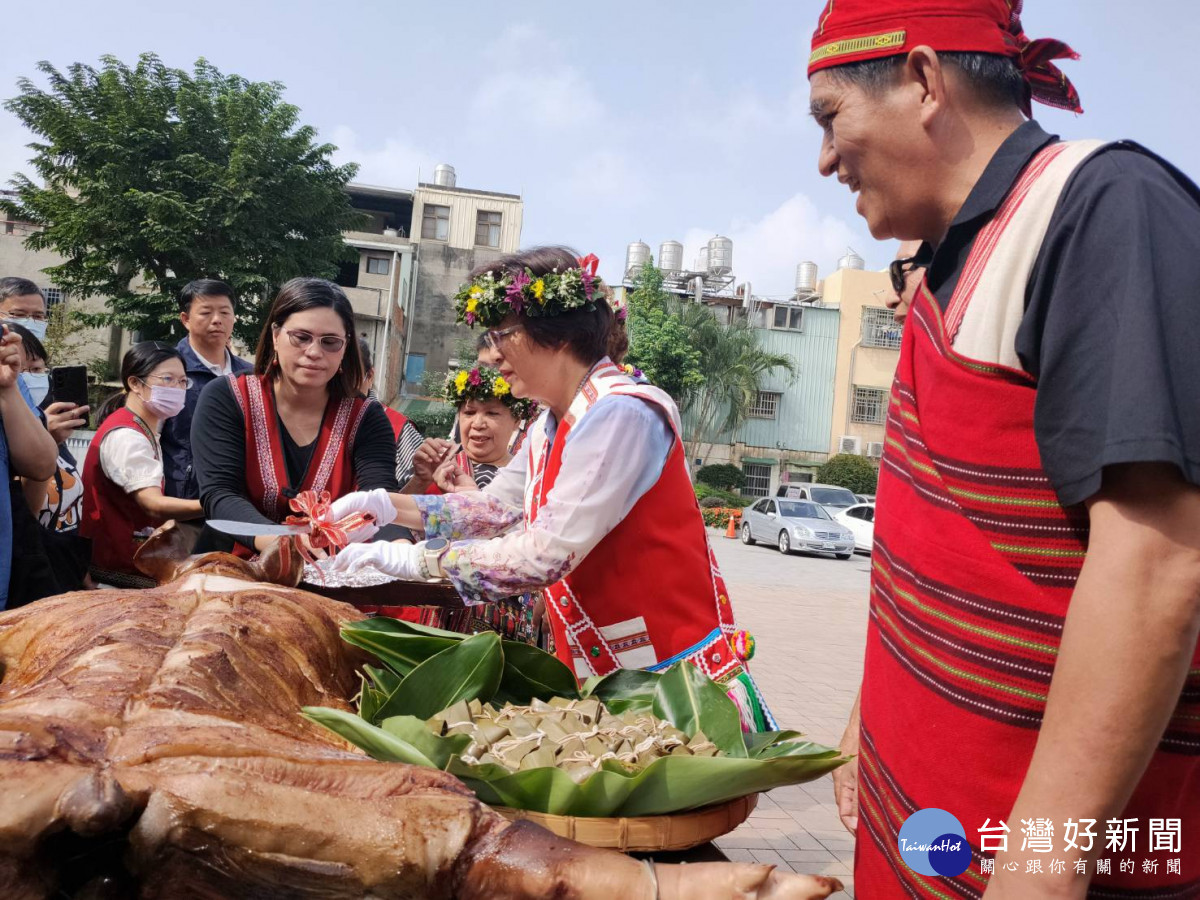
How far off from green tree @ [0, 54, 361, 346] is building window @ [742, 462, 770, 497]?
20.7 metres

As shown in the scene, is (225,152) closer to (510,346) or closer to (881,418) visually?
(510,346)

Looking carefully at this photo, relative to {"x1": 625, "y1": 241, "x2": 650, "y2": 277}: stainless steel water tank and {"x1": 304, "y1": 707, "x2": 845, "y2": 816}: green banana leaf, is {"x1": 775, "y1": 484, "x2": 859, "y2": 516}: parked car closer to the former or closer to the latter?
{"x1": 625, "y1": 241, "x2": 650, "y2": 277}: stainless steel water tank

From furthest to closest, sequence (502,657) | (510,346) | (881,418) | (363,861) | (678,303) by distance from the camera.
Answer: (881,418) → (678,303) → (510,346) → (502,657) → (363,861)

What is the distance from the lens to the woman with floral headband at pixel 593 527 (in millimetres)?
2166

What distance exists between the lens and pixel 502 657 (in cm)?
174

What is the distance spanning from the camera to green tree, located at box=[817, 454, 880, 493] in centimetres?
3616

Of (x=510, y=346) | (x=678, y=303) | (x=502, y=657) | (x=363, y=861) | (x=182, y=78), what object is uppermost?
(x=182, y=78)

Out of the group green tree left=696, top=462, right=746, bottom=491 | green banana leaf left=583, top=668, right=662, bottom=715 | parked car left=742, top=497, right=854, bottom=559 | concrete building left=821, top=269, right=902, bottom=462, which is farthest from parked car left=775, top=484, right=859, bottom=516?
green banana leaf left=583, top=668, right=662, bottom=715

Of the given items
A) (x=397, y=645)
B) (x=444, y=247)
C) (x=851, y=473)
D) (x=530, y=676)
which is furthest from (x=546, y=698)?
(x=444, y=247)

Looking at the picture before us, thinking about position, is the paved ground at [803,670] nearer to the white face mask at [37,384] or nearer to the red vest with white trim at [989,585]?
the red vest with white trim at [989,585]

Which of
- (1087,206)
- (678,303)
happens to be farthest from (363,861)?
(678,303)

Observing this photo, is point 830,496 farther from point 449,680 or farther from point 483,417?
point 449,680

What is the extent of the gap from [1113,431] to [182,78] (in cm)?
2681

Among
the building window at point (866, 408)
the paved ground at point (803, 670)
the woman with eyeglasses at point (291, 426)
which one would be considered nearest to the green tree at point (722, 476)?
the building window at point (866, 408)
